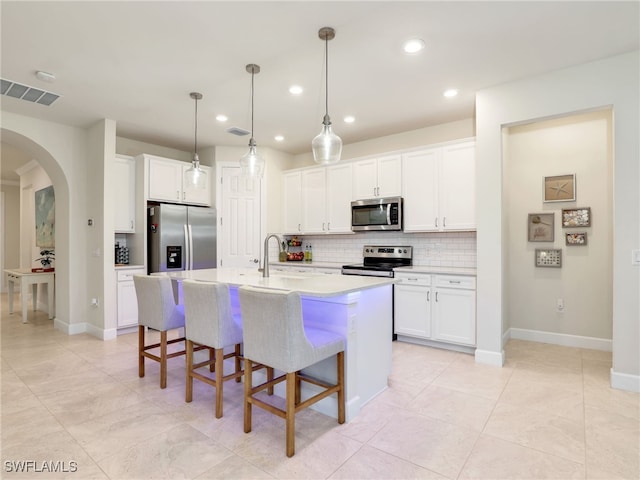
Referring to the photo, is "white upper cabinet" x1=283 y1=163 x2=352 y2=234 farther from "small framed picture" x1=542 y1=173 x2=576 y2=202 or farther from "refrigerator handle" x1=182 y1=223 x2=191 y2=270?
"small framed picture" x1=542 y1=173 x2=576 y2=202

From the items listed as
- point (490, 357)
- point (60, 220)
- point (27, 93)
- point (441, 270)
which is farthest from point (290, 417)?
point (60, 220)

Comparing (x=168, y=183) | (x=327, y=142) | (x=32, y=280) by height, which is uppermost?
(x=168, y=183)

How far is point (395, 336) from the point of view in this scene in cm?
441

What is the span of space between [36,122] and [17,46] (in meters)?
1.98

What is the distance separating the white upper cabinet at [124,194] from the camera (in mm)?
4801

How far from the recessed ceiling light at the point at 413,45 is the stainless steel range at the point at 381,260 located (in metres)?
2.41

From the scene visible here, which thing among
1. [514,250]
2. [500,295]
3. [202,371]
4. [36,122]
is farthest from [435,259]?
[36,122]

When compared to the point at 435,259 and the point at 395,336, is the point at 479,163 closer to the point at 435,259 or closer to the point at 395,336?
the point at 435,259

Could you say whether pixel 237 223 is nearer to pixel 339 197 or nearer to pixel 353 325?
pixel 339 197

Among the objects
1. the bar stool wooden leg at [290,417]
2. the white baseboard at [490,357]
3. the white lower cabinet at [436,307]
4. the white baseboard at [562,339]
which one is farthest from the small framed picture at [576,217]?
the bar stool wooden leg at [290,417]

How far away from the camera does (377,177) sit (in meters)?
4.85

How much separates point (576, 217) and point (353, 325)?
10.5 feet

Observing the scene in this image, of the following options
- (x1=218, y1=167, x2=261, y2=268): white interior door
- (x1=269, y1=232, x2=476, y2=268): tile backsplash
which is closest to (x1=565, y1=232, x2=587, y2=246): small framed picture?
(x1=269, y1=232, x2=476, y2=268): tile backsplash

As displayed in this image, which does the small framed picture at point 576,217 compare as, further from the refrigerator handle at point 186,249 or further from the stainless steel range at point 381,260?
the refrigerator handle at point 186,249
